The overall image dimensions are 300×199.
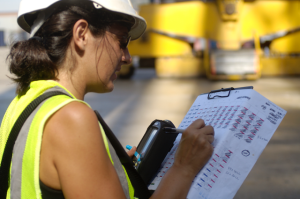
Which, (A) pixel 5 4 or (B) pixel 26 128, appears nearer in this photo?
(B) pixel 26 128

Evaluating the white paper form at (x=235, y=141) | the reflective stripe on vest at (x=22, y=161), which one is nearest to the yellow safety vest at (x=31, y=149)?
the reflective stripe on vest at (x=22, y=161)

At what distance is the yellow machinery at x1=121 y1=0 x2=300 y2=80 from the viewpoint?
892 centimetres

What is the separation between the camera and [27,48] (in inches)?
38.3

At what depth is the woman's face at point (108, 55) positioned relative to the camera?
100 cm

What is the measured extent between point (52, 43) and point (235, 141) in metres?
0.62

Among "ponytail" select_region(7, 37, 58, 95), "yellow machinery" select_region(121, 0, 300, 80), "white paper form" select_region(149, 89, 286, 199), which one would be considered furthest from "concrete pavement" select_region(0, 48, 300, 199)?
"white paper form" select_region(149, 89, 286, 199)

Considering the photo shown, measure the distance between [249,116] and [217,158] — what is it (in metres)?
0.18

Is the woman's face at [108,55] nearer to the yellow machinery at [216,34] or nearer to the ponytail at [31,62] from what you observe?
the ponytail at [31,62]

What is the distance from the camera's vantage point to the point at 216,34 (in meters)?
9.22

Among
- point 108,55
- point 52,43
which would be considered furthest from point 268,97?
point 52,43

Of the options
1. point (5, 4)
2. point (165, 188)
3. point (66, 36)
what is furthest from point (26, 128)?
point (5, 4)

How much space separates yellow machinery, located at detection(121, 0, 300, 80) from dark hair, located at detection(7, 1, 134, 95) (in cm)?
765

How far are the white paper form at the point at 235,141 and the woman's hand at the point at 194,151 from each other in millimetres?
Result: 27

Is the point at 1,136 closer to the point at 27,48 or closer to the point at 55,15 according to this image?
the point at 27,48
